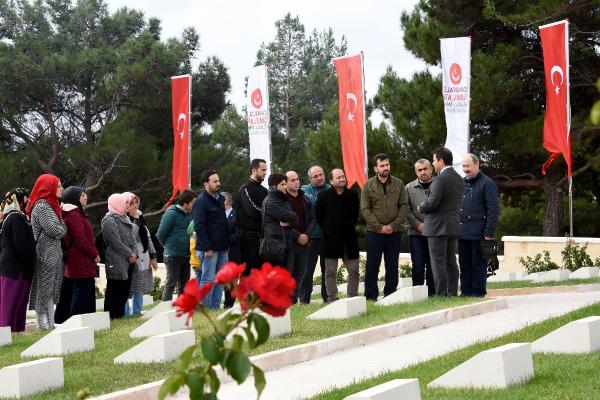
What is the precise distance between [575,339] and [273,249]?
5064 mm

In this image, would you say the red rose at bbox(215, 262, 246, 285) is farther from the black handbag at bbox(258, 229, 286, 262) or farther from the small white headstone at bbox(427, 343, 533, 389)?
the black handbag at bbox(258, 229, 286, 262)

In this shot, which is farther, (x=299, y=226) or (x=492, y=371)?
(x=299, y=226)

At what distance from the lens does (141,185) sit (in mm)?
37094

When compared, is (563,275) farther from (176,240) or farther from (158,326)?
(158,326)

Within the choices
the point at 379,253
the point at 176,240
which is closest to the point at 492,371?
the point at 379,253

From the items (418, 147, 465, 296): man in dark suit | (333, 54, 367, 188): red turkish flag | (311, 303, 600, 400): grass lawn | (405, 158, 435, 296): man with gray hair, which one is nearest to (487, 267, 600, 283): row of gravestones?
(333, 54, 367, 188): red turkish flag

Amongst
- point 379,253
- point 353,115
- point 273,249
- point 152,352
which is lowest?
point 152,352

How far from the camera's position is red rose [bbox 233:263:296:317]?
156 inches

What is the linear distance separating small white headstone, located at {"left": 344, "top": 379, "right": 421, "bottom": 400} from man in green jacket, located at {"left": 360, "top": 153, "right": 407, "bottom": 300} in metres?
7.18

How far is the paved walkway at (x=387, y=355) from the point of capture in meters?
8.25

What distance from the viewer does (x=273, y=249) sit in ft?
43.8

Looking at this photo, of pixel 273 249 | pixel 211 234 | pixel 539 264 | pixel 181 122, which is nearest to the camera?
pixel 273 249

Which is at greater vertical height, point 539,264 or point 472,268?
point 472,268

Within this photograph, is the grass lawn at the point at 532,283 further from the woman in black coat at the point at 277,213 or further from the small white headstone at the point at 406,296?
the woman in black coat at the point at 277,213
